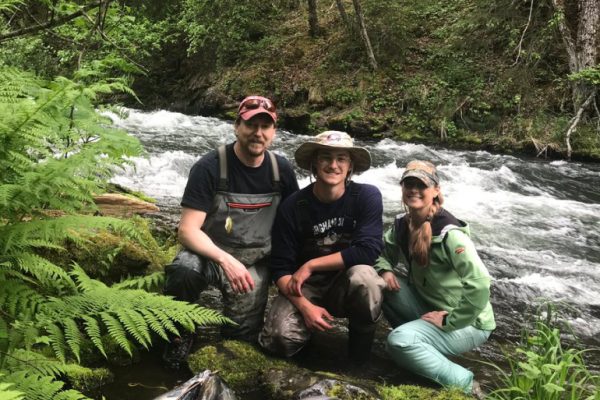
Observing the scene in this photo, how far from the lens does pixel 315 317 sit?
3.48m

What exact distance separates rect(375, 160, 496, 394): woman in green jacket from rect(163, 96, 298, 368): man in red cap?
3.18 feet

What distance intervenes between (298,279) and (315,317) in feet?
0.93

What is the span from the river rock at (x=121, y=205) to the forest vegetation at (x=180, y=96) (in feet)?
1.50

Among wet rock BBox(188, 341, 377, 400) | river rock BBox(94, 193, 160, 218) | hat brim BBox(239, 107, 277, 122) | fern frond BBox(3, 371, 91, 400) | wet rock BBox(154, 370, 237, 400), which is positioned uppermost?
hat brim BBox(239, 107, 277, 122)

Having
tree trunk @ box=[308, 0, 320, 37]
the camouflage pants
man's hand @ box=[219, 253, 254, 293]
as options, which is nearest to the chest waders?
the camouflage pants

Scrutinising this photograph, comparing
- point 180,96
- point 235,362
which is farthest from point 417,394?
point 180,96

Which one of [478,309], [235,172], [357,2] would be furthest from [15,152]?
[357,2]

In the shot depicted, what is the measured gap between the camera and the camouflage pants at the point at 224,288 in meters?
3.49

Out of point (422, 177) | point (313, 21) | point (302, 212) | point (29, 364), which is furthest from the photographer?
point (313, 21)

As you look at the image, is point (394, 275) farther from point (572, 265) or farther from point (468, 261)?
point (572, 265)

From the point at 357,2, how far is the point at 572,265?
1278cm

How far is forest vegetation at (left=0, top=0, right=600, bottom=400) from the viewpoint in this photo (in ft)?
7.51

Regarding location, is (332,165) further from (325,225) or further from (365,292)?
(365,292)

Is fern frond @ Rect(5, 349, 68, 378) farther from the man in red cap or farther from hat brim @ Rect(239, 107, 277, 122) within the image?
hat brim @ Rect(239, 107, 277, 122)
